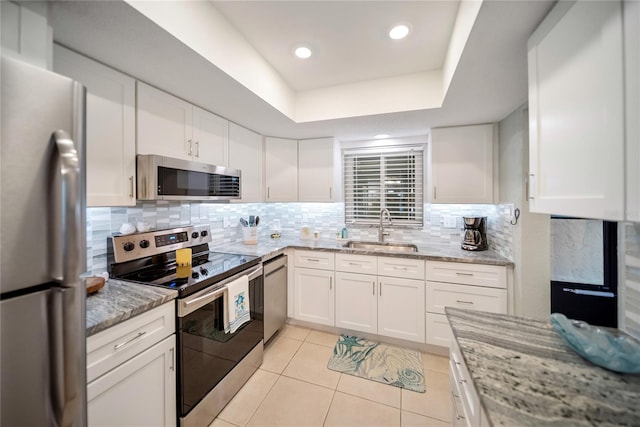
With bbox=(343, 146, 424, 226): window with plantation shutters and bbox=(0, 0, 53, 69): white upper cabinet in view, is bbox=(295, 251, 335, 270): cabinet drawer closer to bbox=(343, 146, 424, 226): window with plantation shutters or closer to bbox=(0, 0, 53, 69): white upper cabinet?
bbox=(343, 146, 424, 226): window with plantation shutters

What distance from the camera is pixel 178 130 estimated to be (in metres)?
1.83

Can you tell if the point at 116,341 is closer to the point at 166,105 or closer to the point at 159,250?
the point at 159,250

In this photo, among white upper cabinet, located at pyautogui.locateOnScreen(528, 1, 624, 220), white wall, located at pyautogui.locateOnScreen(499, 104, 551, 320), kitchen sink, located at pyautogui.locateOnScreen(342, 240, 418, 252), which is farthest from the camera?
kitchen sink, located at pyautogui.locateOnScreen(342, 240, 418, 252)

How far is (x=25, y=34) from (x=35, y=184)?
0.73 m

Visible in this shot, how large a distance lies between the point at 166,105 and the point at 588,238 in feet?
11.0

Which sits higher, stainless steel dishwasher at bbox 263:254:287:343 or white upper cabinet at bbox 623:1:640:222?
white upper cabinet at bbox 623:1:640:222

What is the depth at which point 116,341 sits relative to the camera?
3.59ft

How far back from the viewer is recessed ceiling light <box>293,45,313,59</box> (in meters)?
1.76

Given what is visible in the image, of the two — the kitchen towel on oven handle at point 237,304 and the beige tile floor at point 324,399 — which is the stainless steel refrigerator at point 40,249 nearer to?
the kitchen towel on oven handle at point 237,304

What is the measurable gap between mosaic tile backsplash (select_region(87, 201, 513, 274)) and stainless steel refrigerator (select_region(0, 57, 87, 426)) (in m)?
1.06

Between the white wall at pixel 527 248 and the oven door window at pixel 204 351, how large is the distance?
222 cm

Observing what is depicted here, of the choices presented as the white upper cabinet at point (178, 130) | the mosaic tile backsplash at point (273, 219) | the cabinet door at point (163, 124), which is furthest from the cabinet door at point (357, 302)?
the cabinet door at point (163, 124)

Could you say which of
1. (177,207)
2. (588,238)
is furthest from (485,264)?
(177,207)

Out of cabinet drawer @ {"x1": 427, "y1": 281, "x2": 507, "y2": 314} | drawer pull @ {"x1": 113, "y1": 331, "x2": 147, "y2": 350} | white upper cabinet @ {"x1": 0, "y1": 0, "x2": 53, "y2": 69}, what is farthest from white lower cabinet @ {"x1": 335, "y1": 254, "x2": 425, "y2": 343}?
white upper cabinet @ {"x1": 0, "y1": 0, "x2": 53, "y2": 69}
